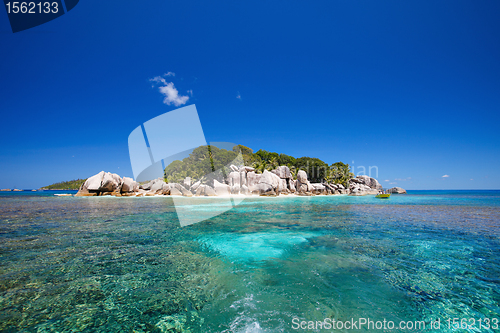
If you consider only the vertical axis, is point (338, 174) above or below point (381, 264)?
above

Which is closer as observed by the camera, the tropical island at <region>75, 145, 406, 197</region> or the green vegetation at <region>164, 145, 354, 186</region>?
the tropical island at <region>75, 145, 406, 197</region>

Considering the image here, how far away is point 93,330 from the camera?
3.29m

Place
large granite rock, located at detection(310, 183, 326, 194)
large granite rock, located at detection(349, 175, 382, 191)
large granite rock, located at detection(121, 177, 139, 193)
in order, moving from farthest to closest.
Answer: large granite rock, located at detection(349, 175, 382, 191) < large granite rock, located at detection(310, 183, 326, 194) < large granite rock, located at detection(121, 177, 139, 193)

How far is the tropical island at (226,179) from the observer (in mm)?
51531

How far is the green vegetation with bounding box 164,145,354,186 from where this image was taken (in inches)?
2340

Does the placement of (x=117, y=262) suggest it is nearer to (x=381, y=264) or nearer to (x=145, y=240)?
(x=145, y=240)

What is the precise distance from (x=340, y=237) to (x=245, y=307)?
24.3ft

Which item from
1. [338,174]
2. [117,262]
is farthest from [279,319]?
[338,174]

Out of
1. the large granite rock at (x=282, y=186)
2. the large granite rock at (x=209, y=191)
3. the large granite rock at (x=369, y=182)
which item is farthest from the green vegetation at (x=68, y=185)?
the large granite rock at (x=369, y=182)

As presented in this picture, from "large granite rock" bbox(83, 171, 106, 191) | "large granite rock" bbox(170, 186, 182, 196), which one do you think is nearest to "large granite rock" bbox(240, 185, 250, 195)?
"large granite rock" bbox(170, 186, 182, 196)

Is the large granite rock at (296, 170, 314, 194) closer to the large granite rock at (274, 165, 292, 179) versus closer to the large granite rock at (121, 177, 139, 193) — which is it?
the large granite rock at (274, 165, 292, 179)

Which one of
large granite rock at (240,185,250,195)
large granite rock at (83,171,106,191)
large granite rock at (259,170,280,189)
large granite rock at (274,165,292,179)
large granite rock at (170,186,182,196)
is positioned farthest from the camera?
large granite rock at (274,165,292,179)

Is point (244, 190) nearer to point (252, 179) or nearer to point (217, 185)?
point (252, 179)

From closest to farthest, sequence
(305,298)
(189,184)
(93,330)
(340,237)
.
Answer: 1. (93,330)
2. (305,298)
3. (340,237)
4. (189,184)
